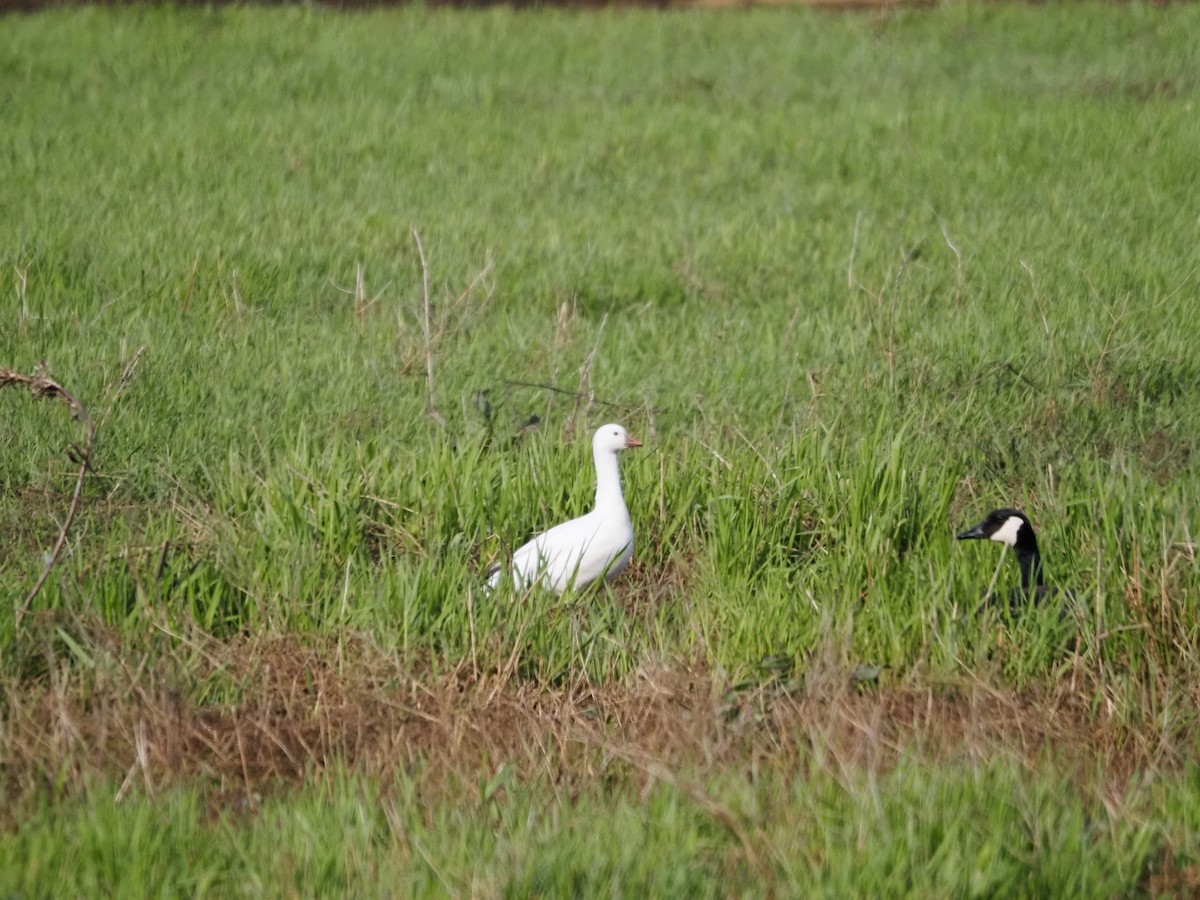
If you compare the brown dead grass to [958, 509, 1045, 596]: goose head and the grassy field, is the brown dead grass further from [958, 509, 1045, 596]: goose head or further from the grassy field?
[958, 509, 1045, 596]: goose head

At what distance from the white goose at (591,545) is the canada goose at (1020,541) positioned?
1124mm

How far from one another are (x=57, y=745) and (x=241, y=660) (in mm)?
610

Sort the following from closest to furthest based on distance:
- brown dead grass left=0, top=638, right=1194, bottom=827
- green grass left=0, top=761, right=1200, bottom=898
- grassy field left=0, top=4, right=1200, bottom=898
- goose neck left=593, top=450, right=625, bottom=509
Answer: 1. green grass left=0, top=761, right=1200, bottom=898
2. grassy field left=0, top=4, right=1200, bottom=898
3. brown dead grass left=0, top=638, right=1194, bottom=827
4. goose neck left=593, top=450, right=625, bottom=509

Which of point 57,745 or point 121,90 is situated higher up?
point 121,90

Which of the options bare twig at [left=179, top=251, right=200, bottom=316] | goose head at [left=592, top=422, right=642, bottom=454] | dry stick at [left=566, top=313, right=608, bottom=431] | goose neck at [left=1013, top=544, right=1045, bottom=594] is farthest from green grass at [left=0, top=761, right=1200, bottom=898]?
bare twig at [left=179, top=251, right=200, bottom=316]

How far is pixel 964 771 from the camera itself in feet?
11.6

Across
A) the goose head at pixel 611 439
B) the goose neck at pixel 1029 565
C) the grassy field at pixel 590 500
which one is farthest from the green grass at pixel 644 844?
the goose head at pixel 611 439

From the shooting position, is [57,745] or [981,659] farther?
[981,659]

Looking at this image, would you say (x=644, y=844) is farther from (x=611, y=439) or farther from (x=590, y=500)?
(x=590, y=500)

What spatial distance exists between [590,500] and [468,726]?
1.34m

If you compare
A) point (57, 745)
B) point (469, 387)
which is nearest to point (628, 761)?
point (57, 745)

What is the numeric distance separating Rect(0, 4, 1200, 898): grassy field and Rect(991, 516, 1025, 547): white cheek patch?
0.07m

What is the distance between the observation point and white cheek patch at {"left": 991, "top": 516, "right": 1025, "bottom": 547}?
448 cm

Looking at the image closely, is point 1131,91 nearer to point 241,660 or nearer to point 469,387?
point 469,387
